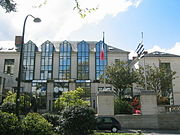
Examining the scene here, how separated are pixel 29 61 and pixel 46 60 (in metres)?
3.93

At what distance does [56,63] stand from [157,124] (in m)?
33.2

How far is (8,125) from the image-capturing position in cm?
845

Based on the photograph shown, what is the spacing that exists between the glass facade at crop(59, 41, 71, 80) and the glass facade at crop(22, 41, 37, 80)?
636 centimetres

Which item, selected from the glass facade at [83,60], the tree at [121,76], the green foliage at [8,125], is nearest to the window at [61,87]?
the glass facade at [83,60]

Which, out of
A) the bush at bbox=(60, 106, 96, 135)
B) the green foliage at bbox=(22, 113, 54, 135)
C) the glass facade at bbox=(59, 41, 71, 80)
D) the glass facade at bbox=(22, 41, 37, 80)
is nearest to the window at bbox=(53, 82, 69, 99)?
the glass facade at bbox=(59, 41, 71, 80)

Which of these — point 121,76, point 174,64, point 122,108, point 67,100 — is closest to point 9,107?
point 67,100

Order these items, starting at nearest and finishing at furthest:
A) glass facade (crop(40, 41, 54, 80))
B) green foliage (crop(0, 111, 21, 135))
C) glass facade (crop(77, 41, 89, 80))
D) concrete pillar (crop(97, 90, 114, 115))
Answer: green foliage (crop(0, 111, 21, 135)), concrete pillar (crop(97, 90, 114, 115)), glass facade (crop(40, 41, 54, 80)), glass facade (crop(77, 41, 89, 80))

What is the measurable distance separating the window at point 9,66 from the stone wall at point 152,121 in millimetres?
35210

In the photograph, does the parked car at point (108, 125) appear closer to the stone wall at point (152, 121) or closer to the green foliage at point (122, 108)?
the stone wall at point (152, 121)

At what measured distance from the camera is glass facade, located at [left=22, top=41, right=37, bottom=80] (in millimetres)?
47875

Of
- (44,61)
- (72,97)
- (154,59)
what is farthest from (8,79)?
(154,59)

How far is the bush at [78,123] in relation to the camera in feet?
35.8

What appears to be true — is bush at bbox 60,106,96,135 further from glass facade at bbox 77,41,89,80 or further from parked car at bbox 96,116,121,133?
glass facade at bbox 77,41,89,80

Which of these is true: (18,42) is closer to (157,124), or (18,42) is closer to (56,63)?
(56,63)
